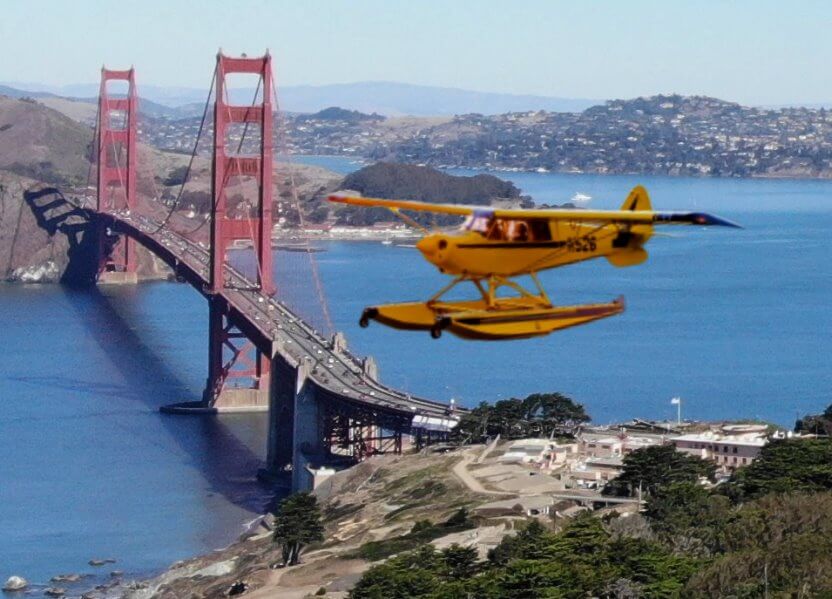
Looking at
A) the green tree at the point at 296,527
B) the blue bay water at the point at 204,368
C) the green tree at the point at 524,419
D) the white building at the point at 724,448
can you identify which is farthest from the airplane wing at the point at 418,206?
the green tree at the point at 524,419

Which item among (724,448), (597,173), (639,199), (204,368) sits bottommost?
(204,368)

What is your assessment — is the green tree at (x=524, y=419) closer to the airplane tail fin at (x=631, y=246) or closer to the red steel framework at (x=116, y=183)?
the airplane tail fin at (x=631, y=246)

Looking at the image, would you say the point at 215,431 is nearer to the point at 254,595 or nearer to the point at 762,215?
the point at 254,595

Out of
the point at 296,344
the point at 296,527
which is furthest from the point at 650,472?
the point at 296,344

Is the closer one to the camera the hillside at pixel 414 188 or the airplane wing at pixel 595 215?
the airplane wing at pixel 595 215

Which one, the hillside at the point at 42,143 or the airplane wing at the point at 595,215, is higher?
the airplane wing at the point at 595,215

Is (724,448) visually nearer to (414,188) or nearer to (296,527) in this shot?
(296,527)

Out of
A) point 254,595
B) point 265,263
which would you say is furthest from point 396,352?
point 254,595
